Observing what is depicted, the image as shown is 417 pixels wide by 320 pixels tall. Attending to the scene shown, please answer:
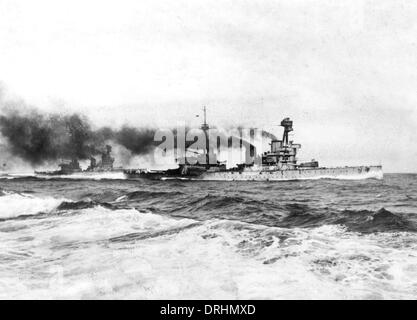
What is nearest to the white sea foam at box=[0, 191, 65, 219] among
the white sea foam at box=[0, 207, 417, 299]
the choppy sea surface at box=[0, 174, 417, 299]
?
the choppy sea surface at box=[0, 174, 417, 299]

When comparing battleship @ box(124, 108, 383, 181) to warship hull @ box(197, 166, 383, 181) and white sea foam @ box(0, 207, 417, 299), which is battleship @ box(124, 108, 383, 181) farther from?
white sea foam @ box(0, 207, 417, 299)

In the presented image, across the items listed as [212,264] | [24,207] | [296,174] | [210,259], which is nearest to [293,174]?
[296,174]

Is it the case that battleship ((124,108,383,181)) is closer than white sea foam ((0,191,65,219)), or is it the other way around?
white sea foam ((0,191,65,219))

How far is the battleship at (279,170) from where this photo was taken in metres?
69.3

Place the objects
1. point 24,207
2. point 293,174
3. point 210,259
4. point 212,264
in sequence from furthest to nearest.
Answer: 1. point 293,174
2. point 24,207
3. point 210,259
4. point 212,264

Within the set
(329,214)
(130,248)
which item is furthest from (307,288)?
(329,214)

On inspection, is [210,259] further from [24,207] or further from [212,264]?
[24,207]

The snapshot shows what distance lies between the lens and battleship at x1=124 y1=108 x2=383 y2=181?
69.3 m

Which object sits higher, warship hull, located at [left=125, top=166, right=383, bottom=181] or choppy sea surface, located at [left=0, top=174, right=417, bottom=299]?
choppy sea surface, located at [left=0, top=174, right=417, bottom=299]

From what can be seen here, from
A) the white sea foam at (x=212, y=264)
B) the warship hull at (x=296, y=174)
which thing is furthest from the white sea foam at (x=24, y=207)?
the warship hull at (x=296, y=174)

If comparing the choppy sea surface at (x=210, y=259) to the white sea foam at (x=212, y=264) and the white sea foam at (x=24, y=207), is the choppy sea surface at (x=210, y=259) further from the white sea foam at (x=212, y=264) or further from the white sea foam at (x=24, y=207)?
the white sea foam at (x=24, y=207)

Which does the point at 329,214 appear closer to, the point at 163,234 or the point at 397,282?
the point at 163,234

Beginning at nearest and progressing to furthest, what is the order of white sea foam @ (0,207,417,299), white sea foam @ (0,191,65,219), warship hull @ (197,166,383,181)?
white sea foam @ (0,207,417,299)
white sea foam @ (0,191,65,219)
warship hull @ (197,166,383,181)

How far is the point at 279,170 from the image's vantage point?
226 feet
